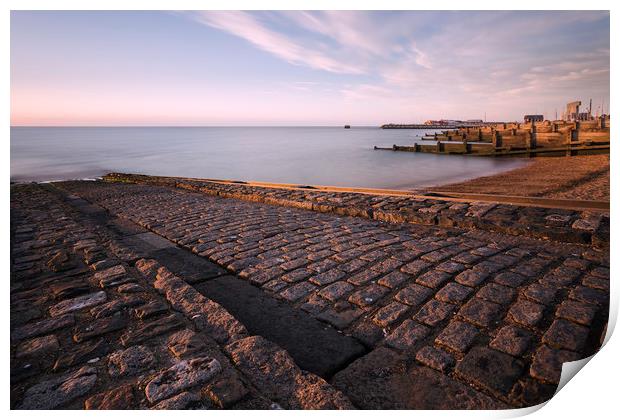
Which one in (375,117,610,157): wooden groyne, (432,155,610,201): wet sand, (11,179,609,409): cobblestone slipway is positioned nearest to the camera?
(11,179,609,409): cobblestone slipway

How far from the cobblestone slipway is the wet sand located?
7.87m

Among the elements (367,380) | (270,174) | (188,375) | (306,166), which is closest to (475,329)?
(367,380)

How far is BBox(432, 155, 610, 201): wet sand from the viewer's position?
34.7ft

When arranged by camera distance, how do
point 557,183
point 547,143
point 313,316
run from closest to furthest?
point 313,316 → point 557,183 → point 547,143

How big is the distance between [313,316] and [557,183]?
13944 mm

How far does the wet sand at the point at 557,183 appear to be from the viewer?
34.7 feet

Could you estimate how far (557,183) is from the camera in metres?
12.7

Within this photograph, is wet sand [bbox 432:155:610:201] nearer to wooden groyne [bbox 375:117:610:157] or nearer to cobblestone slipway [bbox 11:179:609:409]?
wooden groyne [bbox 375:117:610:157]

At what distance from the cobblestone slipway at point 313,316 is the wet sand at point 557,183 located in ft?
25.8

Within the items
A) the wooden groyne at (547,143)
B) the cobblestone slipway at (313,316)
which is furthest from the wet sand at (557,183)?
the cobblestone slipway at (313,316)

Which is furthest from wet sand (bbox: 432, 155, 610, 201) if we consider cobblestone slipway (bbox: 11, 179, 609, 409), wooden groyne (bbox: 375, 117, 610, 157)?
cobblestone slipway (bbox: 11, 179, 609, 409)

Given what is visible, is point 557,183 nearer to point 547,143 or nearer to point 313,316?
point 547,143

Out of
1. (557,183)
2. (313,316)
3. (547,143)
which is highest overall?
(547,143)

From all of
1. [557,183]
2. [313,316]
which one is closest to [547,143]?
[557,183]
